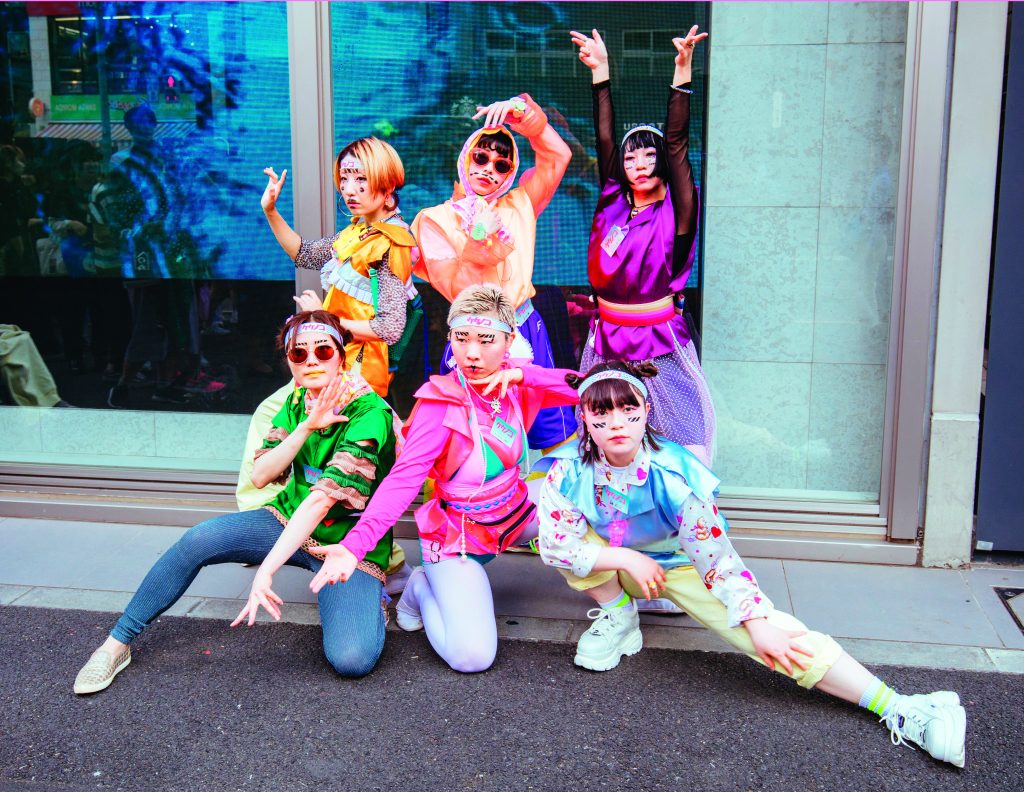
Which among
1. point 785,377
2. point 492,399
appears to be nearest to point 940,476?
point 785,377

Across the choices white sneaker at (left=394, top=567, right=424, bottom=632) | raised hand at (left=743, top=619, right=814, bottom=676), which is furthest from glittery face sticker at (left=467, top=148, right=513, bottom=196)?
raised hand at (left=743, top=619, right=814, bottom=676)

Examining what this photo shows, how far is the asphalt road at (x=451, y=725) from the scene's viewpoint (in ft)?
9.12

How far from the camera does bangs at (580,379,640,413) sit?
316 cm

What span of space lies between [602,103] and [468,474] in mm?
1551

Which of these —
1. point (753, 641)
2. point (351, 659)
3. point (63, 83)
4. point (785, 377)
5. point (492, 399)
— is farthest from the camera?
point (63, 83)

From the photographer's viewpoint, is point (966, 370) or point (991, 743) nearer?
point (991, 743)

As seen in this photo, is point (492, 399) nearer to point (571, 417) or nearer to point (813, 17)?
point (571, 417)

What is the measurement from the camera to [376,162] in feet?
13.1

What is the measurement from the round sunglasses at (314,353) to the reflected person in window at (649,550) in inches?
32.9

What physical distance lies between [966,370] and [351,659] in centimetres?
271

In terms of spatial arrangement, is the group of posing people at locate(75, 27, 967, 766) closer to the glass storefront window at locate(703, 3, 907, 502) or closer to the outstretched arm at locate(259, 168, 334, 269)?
the outstretched arm at locate(259, 168, 334, 269)

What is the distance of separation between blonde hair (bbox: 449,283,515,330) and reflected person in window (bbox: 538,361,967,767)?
34 cm

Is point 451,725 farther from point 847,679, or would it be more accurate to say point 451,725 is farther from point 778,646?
point 847,679

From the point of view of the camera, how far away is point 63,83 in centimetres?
502
